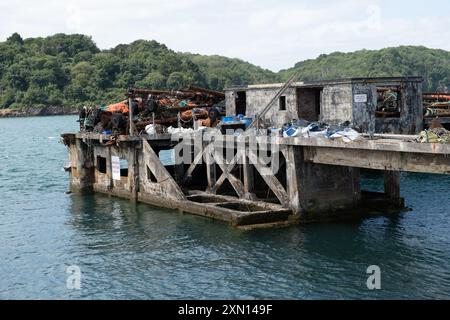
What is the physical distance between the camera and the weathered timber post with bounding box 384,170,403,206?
31.9 metres

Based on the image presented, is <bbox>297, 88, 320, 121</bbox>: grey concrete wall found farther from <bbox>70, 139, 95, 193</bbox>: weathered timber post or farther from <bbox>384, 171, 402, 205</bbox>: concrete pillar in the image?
<bbox>70, 139, 95, 193</bbox>: weathered timber post

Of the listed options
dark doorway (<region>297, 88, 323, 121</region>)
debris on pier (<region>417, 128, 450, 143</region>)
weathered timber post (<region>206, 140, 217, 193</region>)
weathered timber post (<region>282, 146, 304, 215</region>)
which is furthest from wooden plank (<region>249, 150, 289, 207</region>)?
debris on pier (<region>417, 128, 450, 143</region>)

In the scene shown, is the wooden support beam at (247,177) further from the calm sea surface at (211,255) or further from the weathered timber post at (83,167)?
the weathered timber post at (83,167)

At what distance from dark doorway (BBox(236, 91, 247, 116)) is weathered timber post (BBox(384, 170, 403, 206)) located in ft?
31.9

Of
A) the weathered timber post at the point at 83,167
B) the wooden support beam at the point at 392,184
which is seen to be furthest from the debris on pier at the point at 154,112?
the wooden support beam at the point at 392,184

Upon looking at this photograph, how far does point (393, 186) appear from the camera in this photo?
3209cm

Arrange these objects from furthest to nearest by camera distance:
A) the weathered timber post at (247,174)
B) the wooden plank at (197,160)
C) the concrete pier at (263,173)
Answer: the wooden plank at (197,160), the weathered timber post at (247,174), the concrete pier at (263,173)

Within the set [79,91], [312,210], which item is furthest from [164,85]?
[312,210]

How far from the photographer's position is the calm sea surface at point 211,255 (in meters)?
21.9

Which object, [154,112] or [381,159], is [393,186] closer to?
[381,159]

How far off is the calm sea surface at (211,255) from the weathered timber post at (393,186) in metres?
0.81

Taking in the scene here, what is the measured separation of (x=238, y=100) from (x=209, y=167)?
573 centimetres

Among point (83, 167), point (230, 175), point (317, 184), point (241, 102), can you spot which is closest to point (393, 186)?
point (317, 184)

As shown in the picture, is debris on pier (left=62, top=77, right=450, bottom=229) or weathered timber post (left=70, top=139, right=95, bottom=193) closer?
debris on pier (left=62, top=77, right=450, bottom=229)
